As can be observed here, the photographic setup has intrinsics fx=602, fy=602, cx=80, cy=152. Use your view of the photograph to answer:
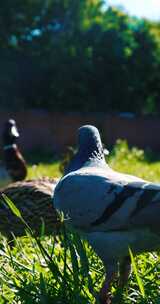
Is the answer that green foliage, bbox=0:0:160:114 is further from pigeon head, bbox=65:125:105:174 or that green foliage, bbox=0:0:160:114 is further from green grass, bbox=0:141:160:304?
green grass, bbox=0:141:160:304

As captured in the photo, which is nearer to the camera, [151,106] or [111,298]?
[111,298]

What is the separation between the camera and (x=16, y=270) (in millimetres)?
3041

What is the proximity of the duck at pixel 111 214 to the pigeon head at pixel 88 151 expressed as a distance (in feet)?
0.87

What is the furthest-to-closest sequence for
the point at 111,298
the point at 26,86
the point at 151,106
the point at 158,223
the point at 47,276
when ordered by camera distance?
the point at 151,106
the point at 26,86
the point at 47,276
the point at 111,298
the point at 158,223

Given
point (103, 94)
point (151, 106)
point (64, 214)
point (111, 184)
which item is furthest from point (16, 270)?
point (151, 106)

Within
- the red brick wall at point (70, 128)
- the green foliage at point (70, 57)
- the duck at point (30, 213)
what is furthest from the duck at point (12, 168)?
the green foliage at point (70, 57)

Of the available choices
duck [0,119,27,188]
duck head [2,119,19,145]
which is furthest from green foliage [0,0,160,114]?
duck [0,119,27,188]

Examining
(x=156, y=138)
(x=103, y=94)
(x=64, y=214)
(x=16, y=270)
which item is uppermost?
(x=64, y=214)

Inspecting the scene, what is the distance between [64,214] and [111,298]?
1.42 feet

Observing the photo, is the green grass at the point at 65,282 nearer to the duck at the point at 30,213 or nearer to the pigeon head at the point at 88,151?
the pigeon head at the point at 88,151

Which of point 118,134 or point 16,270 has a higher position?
point 16,270

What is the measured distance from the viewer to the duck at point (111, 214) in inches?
101

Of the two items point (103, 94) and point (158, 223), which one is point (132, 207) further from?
point (103, 94)

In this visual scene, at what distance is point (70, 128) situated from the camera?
26203 mm
